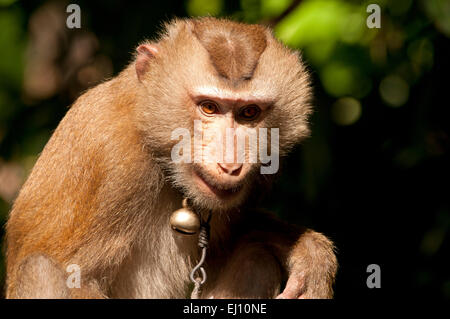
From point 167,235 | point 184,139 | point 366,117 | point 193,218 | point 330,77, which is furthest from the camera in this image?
point 366,117

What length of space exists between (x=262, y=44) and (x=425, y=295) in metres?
3.96

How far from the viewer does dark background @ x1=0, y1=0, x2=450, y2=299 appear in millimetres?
6426

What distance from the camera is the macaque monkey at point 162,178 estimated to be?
4.56 metres

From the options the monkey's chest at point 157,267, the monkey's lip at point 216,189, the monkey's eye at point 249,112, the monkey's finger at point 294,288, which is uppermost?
the monkey's eye at point 249,112

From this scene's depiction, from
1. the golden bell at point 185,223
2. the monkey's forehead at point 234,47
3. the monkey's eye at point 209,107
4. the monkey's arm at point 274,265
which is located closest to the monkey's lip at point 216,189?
the golden bell at point 185,223

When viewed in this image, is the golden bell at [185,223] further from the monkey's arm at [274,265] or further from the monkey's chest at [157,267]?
the monkey's arm at [274,265]

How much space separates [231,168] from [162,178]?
2.28ft

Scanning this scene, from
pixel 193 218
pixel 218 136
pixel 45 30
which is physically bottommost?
pixel 193 218

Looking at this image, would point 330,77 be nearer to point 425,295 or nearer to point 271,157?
point 271,157

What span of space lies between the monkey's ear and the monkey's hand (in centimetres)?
175

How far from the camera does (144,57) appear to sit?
15.9 ft

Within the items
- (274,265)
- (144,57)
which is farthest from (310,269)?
(144,57)

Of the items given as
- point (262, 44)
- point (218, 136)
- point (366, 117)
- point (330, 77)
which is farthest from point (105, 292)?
point (366, 117)

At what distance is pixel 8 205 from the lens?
6984mm
